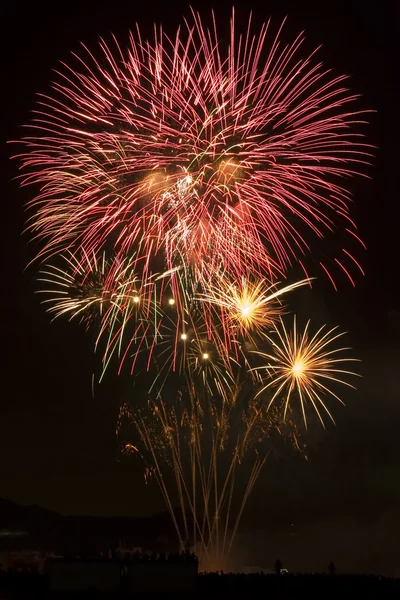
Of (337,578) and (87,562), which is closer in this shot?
(87,562)

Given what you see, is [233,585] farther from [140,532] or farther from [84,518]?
[84,518]

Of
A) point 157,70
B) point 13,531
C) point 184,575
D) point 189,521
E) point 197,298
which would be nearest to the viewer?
point 157,70

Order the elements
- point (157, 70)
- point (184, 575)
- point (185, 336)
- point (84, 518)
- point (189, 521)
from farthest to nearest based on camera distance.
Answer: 1. point (84, 518)
2. point (189, 521)
3. point (185, 336)
4. point (184, 575)
5. point (157, 70)

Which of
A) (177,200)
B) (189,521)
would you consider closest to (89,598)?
(177,200)

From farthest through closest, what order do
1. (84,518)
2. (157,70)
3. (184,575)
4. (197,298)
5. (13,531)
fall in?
(84,518) → (13,531) → (197,298) → (184,575) → (157,70)

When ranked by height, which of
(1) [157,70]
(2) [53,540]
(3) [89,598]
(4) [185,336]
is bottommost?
(3) [89,598]

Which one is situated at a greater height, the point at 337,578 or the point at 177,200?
the point at 177,200

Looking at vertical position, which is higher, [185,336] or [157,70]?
[157,70]

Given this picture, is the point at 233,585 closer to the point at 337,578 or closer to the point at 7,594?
the point at 337,578

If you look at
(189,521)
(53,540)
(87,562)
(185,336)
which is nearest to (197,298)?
(185,336)
